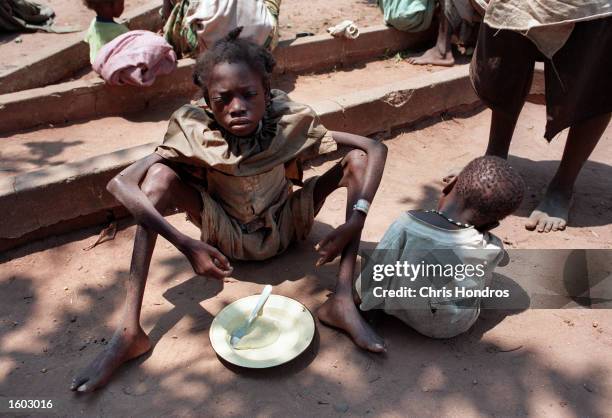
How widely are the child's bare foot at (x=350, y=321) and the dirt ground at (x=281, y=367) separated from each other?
0.19 feet

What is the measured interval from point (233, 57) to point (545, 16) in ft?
5.15

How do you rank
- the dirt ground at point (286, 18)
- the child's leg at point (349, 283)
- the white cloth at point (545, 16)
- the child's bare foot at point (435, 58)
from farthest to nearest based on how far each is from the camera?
the dirt ground at point (286, 18) → the child's bare foot at point (435, 58) → the white cloth at point (545, 16) → the child's leg at point (349, 283)

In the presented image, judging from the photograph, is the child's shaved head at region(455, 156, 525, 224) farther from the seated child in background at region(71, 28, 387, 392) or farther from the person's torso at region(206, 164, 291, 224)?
the person's torso at region(206, 164, 291, 224)

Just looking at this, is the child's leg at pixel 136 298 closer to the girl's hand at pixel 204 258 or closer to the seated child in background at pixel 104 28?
the girl's hand at pixel 204 258

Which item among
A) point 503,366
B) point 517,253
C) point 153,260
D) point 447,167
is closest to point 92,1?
point 153,260

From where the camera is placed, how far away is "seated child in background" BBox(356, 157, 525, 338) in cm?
206

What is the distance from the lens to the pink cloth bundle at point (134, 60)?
4.13 metres

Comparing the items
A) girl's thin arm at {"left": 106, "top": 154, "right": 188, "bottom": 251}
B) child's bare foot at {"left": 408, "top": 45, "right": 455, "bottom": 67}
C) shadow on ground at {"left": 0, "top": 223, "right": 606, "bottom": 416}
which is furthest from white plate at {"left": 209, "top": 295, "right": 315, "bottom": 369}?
child's bare foot at {"left": 408, "top": 45, "right": 455, "bottom": 67}

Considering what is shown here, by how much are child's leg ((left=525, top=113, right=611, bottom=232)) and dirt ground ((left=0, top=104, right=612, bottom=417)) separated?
0.09 metres

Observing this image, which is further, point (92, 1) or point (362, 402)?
point (92, 1)

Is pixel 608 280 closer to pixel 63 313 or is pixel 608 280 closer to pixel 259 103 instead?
pixel 259 103

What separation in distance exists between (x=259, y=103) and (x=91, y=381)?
127cm

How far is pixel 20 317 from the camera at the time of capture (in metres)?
2.46

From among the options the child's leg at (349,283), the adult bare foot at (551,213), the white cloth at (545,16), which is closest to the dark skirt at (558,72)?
the white cloth at (545,16)
